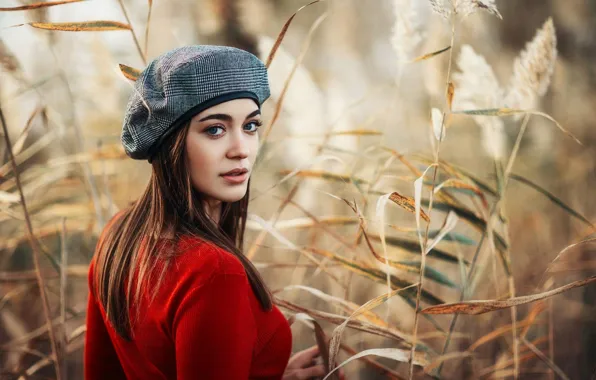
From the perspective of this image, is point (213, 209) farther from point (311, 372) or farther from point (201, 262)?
point (311, 372)

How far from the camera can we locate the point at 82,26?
0.84m

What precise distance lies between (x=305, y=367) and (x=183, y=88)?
19.4 inches

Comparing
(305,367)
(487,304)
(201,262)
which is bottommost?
(305,367)

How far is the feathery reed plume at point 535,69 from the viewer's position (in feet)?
2.81

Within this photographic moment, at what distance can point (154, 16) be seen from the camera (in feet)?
4.66

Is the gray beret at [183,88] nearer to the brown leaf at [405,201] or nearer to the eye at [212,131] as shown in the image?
the eye at [212,131]

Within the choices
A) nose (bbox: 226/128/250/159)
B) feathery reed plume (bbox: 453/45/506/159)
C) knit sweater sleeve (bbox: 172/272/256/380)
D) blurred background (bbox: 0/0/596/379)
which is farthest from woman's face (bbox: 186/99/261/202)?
feathery reed plume (bbox: 453/45/506/159)

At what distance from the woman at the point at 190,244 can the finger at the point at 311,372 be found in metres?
0.07

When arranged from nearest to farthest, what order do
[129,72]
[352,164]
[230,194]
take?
[230,194] → [129,72] → [352,164]

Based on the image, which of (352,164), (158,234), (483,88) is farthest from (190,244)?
(483,88)

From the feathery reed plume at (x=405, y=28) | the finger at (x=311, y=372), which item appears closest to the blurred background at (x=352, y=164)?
the feathery reed plume at (x=405, y=28)

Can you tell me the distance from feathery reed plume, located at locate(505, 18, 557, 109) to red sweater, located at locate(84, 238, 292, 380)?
1.79 feet

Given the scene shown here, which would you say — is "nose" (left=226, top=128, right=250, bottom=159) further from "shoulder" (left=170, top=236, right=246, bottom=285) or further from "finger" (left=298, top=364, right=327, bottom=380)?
"finger" (left=298, top=364, right=327, bottom=380)

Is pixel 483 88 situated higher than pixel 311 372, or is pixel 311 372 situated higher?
pixel 483 88
